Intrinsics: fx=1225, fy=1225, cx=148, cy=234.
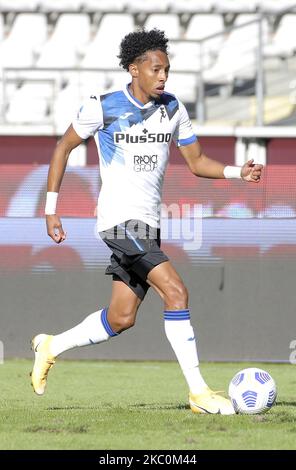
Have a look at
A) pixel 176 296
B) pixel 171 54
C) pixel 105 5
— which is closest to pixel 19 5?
pixel 105 5

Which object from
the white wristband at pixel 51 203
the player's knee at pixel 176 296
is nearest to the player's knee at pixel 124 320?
the player's knee at pixel 176 296

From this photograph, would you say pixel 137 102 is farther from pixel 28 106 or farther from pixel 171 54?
pixel 171 54

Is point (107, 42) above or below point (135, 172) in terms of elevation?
below

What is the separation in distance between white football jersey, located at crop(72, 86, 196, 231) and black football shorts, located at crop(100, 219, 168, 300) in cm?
5

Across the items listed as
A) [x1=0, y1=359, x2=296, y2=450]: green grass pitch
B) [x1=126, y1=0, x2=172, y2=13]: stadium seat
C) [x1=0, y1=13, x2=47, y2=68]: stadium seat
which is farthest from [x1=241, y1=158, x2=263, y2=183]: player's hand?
[x1=126, y1=0, x2=172, y2=13]: stadium seat

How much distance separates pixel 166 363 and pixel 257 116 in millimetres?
5666

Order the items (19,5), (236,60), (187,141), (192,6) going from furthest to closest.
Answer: (192,6)
(19,5)
(236,60)
(187,141)

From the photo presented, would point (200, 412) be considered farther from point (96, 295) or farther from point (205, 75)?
point (205, 75)

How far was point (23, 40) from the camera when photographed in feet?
66.4

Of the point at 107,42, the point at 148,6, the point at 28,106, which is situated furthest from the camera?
the point at 148,6

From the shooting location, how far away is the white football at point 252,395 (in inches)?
289

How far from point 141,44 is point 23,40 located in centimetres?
1298

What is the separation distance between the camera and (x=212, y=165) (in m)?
7.84
